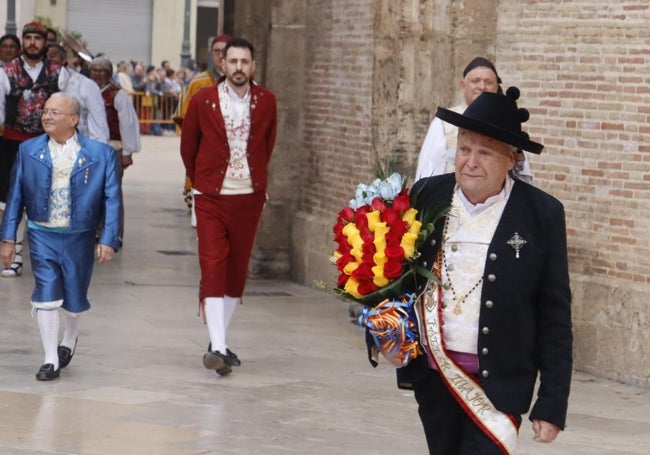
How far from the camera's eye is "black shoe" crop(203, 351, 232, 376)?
964 centimetres

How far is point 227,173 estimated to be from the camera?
1014cm

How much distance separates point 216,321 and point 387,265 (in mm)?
4783

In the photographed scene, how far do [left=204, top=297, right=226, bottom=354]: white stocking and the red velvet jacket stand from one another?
725 millimetres

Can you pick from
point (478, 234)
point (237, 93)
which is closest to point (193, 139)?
point (237, 93)

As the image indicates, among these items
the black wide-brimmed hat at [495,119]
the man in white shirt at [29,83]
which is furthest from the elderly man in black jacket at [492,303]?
the man in white shirt at [29,83]

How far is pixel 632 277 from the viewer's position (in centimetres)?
996

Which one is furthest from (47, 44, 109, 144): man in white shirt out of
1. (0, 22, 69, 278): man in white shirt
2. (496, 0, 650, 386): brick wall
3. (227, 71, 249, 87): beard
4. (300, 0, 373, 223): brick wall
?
(496, 0, 650, 386): brick wall

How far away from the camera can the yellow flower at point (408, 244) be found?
5375mm

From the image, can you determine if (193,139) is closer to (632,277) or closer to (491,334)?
(632,277)

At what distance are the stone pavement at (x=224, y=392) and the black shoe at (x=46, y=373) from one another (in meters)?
0.08

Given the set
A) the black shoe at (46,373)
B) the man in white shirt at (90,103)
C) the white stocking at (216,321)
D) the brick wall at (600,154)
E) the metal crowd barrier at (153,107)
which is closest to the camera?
the black shoe at (46,373)

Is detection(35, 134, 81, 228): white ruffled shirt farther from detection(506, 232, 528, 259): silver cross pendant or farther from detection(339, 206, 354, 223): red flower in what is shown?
detection(506, 232, 528, 259): silver cross pendant

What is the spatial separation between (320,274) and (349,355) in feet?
9.96

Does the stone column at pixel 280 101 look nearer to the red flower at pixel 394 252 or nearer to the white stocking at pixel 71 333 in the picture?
the white stocking at pixel 71 333
